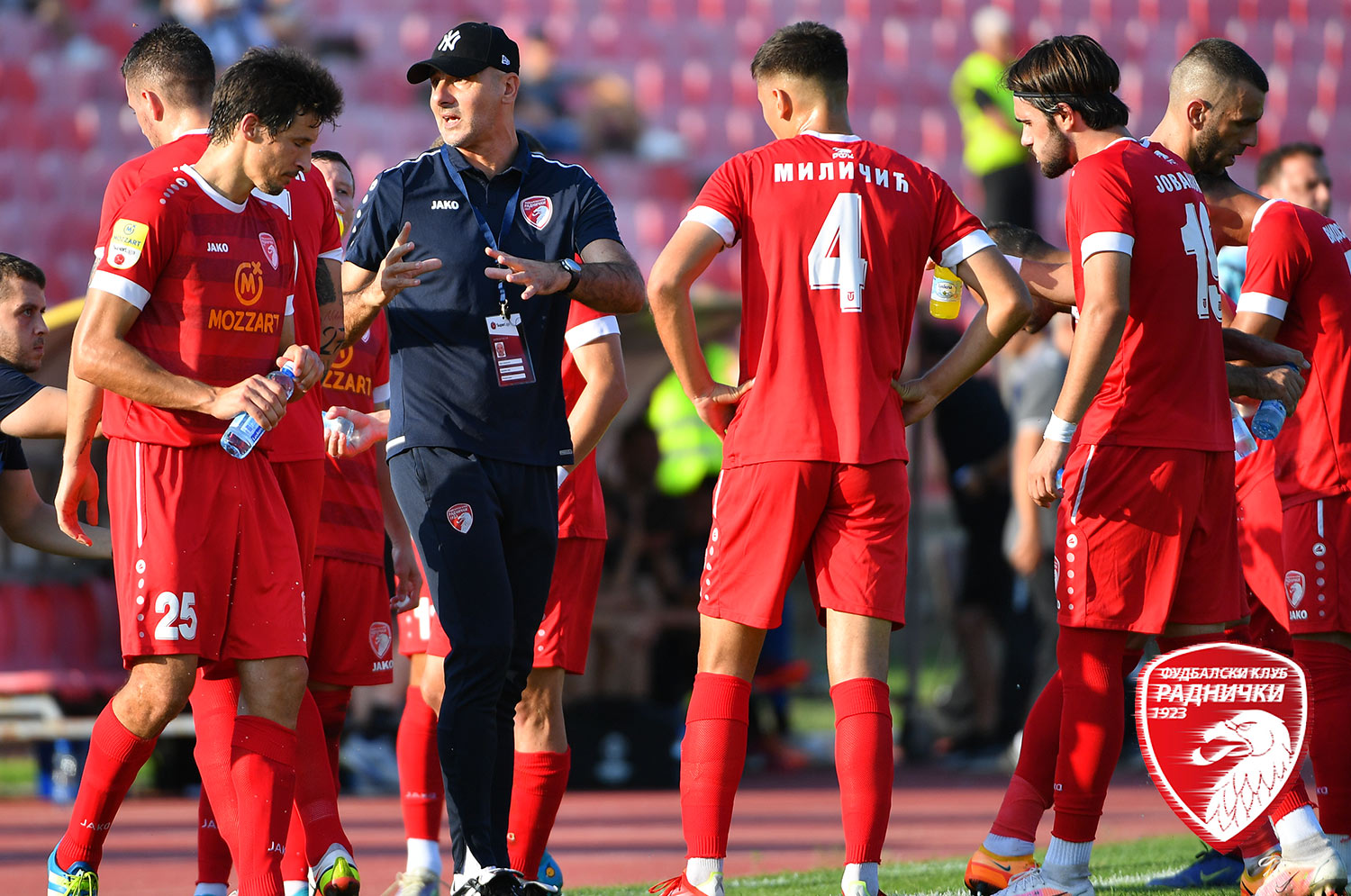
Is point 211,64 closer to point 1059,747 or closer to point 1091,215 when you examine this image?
point 1091,215

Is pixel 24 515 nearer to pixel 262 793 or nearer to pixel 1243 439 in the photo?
pixel 262 793

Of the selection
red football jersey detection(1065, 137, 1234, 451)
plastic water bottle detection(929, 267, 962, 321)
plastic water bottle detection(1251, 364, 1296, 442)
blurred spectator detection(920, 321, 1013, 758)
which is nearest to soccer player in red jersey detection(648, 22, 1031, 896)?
plastic water bottle detection(929, 267, 962, 321)

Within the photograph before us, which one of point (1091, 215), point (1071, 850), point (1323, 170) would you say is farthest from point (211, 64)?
point (1323, 170)

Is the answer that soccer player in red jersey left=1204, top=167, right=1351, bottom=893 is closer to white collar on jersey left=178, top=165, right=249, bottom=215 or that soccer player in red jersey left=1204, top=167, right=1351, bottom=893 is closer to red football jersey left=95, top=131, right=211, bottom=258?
white collar on jersey left=178, top=165, right=249, bottom=215

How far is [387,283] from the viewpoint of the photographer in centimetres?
459

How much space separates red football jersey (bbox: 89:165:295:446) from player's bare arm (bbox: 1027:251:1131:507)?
7.22 feet

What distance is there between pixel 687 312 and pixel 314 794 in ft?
6.12

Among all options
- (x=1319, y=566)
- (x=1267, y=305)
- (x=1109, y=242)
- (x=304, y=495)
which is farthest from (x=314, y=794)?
(x=1267, y=305)

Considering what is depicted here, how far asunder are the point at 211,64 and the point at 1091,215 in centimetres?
275

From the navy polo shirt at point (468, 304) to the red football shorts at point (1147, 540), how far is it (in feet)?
5.02

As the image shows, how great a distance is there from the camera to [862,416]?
15.0ft

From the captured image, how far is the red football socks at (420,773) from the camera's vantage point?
5.38 meters

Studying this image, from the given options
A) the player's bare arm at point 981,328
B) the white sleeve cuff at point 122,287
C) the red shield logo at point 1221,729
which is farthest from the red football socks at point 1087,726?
the white sleeve cuff at point 122,287

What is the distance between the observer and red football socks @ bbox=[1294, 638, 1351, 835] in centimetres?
512
